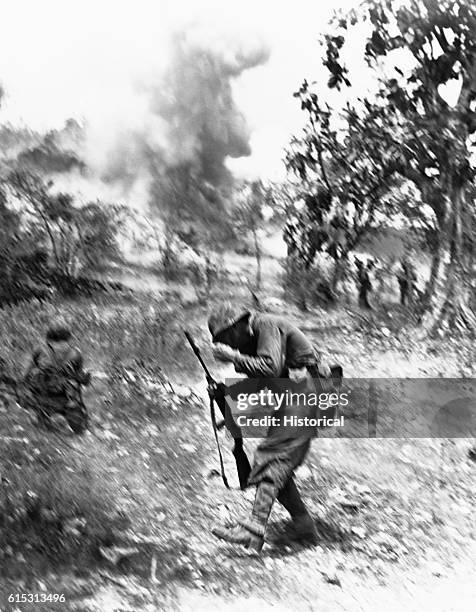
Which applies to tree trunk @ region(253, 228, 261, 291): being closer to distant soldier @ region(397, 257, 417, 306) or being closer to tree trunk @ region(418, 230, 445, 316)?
distant soldier @ region(397, 257, 417, 306)

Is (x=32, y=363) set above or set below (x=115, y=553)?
above

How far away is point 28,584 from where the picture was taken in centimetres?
286

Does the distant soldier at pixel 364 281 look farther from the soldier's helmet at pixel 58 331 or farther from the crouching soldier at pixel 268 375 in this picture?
the soldier's helmet at pixel 58 331

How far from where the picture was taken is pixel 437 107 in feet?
13.9

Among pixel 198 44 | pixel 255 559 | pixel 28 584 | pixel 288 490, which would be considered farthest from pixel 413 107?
pixel 28 584

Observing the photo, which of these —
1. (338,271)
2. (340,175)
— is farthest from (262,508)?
(340,175)

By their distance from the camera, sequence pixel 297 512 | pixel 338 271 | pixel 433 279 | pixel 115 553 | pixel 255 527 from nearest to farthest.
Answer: pixel 115 553 → pixel 255 527 → pixel 297 512 → pixel 338 271 → pixel 433 279

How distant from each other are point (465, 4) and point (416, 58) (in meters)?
0.46

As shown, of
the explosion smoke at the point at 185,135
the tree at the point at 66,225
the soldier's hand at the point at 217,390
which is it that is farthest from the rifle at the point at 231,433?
the explosion smoke at the point at 185,135

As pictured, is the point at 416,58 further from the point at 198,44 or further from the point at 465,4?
the point at 198,44

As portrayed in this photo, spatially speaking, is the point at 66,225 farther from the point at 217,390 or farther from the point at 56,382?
the point at 217,390

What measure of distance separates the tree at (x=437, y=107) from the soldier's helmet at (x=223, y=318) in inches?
52.6

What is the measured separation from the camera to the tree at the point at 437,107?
13.7 ft

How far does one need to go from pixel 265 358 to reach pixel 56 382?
1042 millimetres
